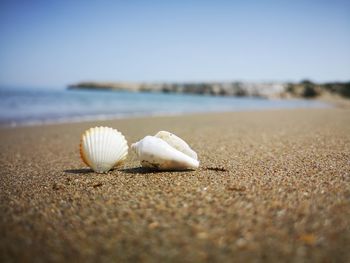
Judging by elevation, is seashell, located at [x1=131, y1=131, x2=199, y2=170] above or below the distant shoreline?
below

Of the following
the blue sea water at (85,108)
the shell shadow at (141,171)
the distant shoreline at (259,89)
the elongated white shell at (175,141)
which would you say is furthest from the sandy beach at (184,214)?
the distant shoreline at (259,89)

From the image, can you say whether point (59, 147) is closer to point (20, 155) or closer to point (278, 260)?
point (20, 155)

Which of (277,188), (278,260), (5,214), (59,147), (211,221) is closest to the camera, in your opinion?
(278,260)

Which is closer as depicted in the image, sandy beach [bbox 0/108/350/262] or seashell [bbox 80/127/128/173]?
sandy beach [bbox 0/108/350/262]

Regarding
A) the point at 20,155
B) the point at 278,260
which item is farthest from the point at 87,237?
the point at 20,155

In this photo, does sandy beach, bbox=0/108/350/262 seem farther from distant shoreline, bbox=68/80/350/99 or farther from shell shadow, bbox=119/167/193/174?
distant shoreline, bbox=68/80/350/99

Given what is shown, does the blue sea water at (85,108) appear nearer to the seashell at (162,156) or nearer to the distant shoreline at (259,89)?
the seashell at (162,156)

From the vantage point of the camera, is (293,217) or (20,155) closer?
(293,217)

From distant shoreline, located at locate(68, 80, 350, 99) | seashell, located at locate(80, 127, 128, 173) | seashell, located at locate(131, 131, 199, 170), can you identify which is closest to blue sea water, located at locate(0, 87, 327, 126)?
seashell, located at locate(80, 127, 128, 173)

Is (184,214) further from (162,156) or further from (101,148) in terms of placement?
(101,148)
